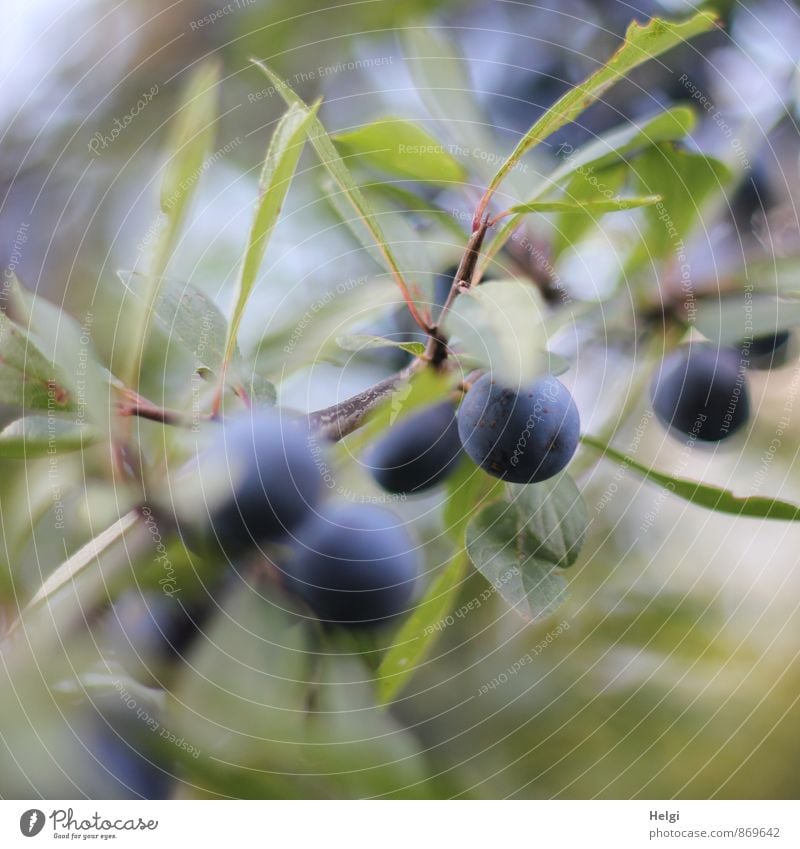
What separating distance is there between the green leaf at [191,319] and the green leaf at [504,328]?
0.33 feet

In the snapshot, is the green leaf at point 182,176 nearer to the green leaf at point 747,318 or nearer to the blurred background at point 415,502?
the blurred background at point 415,502

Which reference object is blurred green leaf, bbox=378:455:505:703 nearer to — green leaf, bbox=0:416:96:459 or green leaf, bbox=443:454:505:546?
green leaf, bbox=443:454:505:546

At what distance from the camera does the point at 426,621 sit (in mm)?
423

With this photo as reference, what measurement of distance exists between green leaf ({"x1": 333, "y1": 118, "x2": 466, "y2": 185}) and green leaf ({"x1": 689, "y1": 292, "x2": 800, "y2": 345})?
0.15m

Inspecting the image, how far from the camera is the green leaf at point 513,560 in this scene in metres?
0.37

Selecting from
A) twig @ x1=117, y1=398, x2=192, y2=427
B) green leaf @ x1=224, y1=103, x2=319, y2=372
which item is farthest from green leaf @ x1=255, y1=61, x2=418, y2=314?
twig @ x1=117, y1=398, x2=192, y2=427

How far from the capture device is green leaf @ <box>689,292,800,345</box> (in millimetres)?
443

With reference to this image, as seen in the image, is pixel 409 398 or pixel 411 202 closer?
pixel 409 398

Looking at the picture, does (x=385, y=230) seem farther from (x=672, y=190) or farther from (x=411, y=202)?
(x=672, y=190)

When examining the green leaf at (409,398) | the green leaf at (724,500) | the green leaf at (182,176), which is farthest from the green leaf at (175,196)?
the green leaf at (724,500)

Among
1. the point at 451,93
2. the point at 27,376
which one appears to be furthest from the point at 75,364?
the point at 451,93
